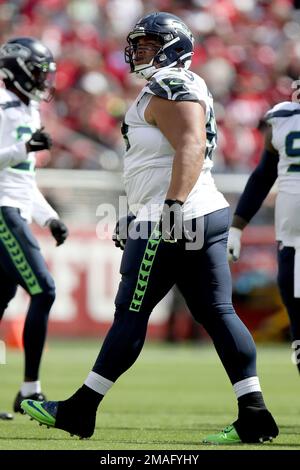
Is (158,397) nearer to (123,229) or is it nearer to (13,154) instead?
(13,154)

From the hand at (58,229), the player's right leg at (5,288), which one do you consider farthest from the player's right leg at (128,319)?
the hand at (58,229)

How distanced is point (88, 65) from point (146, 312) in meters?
9.48

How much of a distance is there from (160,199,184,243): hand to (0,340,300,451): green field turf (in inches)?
35.7

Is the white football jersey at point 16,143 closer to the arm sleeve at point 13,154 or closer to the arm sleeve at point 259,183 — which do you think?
the arm sleeve at point 13,154

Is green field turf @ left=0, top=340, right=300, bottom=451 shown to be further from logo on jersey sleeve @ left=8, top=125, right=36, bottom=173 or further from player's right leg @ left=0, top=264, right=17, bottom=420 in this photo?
logo on jersey sleeve @ left=8, top=125, right=36, bottom=173

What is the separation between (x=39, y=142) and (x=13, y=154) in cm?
18

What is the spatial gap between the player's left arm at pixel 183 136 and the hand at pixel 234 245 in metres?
1.30

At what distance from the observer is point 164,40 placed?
191 inches

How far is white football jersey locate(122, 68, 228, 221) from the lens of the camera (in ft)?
15.5

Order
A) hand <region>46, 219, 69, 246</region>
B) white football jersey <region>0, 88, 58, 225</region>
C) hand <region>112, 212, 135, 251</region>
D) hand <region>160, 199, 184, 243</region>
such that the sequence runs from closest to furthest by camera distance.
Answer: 1. hand <region>160, 199, 184, 243</region>
2. hand <region>112, 212, 135, 251</region>
3. white football jersey <region>0, 88, 58, 225</region>
4. hand <region>46, 219, 69, 246</region>

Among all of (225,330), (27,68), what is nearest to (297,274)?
(225,330)

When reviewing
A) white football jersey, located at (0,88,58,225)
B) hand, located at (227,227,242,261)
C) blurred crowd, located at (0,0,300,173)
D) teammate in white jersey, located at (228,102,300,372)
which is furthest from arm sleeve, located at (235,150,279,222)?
blurred crowd, located at (0,0,300,173)

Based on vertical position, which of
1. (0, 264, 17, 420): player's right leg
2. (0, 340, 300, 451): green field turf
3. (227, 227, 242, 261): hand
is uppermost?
(227, 227, 242, 261): hand

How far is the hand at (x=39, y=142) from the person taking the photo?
237 inches
